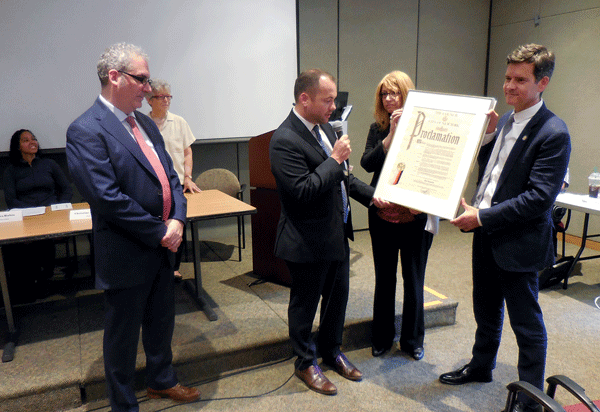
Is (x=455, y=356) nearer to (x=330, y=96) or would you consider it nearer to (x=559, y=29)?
(x=330, y=96)

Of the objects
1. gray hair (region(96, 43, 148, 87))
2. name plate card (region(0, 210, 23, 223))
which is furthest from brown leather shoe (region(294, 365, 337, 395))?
name plate card (region(0, 210, 23, 223))

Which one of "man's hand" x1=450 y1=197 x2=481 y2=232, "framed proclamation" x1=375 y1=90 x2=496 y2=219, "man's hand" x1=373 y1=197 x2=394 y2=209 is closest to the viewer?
"framed proclamation" x1=375 y1=90 x2=496 y2=219

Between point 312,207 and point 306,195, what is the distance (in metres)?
0.13

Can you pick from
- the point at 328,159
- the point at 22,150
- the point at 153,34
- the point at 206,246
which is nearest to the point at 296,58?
the point at 153,34

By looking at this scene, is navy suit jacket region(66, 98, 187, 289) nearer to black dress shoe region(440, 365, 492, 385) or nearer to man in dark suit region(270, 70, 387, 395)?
man in dark suit region(270, 70, 387, 395)

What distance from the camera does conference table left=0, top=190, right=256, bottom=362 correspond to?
7.94ft

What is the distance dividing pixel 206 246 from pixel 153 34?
77.1 inches

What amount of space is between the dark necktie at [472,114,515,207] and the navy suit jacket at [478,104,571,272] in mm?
97

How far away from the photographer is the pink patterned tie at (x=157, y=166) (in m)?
1.91

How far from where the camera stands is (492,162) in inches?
80.1

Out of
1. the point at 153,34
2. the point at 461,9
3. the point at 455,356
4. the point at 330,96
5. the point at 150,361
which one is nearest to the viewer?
the point at 330,96

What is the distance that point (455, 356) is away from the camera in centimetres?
270

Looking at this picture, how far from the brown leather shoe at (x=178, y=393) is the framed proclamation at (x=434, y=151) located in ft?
4.30

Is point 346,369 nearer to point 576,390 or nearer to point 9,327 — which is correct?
point 576,390
